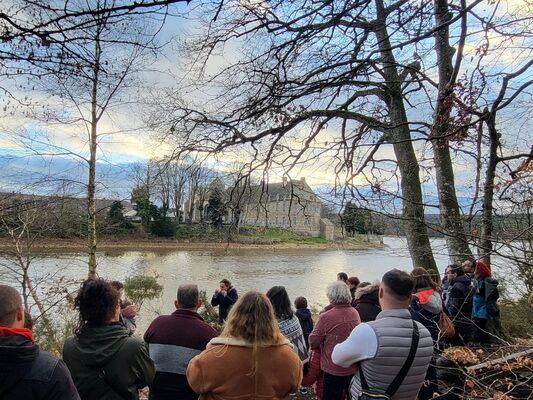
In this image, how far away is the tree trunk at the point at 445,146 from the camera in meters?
2.76

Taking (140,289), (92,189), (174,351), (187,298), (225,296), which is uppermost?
(92,189)

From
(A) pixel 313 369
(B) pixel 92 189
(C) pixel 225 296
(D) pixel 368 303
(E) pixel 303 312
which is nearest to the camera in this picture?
→ (A) pixel 313 369

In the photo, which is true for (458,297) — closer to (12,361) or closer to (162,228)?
(12,361)

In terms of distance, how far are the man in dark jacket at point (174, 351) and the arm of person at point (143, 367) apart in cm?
46

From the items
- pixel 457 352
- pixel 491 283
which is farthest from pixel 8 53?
pixel 491 283

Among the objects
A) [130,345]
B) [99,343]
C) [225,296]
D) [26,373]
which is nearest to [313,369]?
[130,345]

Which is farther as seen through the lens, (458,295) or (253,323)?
(458,295)

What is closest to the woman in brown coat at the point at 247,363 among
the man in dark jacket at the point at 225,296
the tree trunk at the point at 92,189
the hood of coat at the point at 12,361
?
the hood of coat at the point at 12,361

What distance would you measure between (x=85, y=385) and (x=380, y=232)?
372 cm

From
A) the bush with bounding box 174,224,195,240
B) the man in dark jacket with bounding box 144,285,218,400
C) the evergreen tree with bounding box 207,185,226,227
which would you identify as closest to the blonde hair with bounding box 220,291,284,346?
the man in dark jacket with bounding box 144,285,218,400

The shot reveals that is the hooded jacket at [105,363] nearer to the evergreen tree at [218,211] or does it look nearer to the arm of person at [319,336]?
the arm of person at [319,336]

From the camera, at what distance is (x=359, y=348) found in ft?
6.88

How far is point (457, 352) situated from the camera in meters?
3.38

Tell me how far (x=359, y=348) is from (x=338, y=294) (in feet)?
3.83
